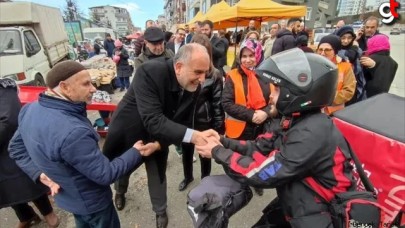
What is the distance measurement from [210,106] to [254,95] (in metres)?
0.50

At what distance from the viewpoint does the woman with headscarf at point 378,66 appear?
3.72m

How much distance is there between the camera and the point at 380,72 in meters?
3.75

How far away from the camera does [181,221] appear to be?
113 inches

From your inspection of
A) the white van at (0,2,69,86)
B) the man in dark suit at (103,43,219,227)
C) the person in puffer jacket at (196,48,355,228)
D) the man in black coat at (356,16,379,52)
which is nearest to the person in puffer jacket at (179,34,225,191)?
the man in dark suit at (103,43,219,227)

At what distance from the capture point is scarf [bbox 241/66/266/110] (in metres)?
2.83

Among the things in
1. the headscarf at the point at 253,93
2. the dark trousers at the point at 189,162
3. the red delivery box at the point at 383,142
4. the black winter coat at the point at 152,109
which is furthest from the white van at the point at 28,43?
the red delivery box at the point at 383,142

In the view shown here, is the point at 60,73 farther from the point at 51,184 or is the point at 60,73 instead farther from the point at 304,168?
the point at 304,168

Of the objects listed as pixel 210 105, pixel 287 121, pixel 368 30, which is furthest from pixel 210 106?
pixel 368 30

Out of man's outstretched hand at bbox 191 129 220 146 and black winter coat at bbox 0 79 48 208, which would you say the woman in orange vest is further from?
black winter coat at bbox 0 79 48 208

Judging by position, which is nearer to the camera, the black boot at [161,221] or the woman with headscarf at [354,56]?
the black boot at [161,221]

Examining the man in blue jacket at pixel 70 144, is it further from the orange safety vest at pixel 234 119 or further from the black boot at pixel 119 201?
the orange safety vest at pixel 234 119

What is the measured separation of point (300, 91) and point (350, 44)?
3018mm

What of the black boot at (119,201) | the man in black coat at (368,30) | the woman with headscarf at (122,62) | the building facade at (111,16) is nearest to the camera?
the black boot at (119,201)

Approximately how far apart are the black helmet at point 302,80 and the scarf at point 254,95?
4.68 ft
